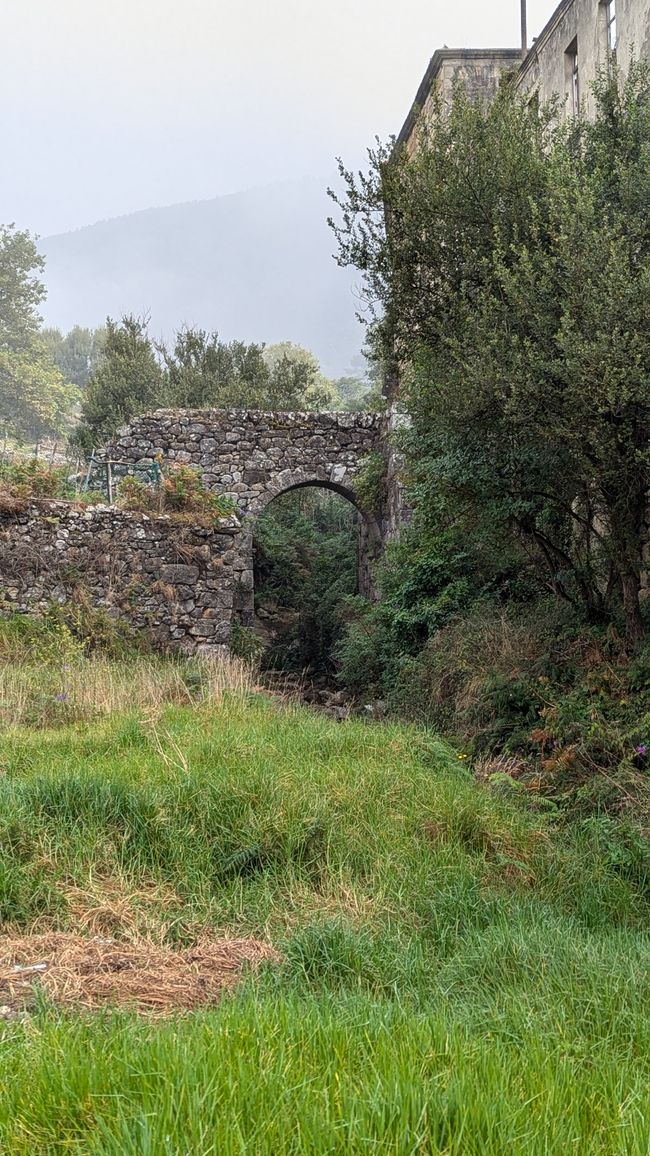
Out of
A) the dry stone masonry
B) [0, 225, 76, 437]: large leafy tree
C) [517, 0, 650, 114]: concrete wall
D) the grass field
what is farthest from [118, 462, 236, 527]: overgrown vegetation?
[0, 225, 76, 437]: large leafy tree

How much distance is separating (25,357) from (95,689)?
118ft

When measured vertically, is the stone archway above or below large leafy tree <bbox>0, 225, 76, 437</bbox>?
below

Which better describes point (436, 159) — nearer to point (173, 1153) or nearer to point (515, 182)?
point (515, 182)

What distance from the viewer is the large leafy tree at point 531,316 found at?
6082 mm

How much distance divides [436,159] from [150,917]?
275 inches

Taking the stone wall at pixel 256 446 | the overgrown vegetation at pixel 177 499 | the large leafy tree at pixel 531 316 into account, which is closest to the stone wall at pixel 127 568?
the overgrown vegetation at pixel 177 499

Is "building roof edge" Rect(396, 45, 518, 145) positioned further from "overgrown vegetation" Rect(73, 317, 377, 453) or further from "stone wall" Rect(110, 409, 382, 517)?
"overgrown vegetation" Rect(73, 317, 377, 453)

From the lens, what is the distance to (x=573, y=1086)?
2.09m

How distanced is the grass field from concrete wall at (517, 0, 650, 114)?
786 centimetres

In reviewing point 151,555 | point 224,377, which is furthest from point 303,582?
point 224,377

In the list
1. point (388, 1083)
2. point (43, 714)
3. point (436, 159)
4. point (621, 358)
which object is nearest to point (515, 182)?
point (436, 159)

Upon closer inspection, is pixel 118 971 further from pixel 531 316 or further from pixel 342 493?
pixel 342 493

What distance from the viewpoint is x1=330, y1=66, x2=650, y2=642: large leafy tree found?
6.08m

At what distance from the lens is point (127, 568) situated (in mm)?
11984
